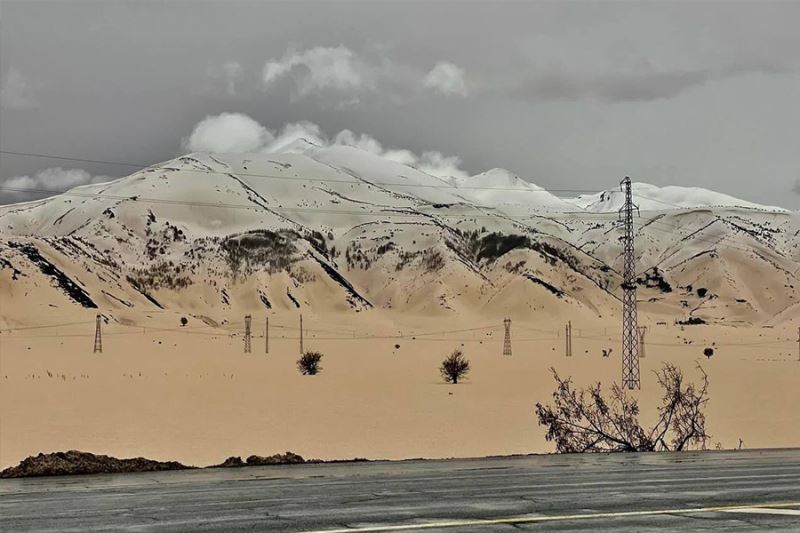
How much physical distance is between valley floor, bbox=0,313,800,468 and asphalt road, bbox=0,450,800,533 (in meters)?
7.84

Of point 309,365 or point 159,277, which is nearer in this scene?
point 309,365

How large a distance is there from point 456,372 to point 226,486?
1527 inches

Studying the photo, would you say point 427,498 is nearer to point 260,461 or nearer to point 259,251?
point 260,461

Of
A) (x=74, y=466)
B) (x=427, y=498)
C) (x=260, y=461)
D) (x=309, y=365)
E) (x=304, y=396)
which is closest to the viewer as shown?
(x=427, y=498)

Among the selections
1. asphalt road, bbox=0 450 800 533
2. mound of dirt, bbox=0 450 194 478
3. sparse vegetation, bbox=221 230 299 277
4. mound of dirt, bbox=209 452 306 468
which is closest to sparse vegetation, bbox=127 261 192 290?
sparse vegetation, bbox=221 230 299 277

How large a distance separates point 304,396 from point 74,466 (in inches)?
1001

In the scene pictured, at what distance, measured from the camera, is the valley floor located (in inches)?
1098

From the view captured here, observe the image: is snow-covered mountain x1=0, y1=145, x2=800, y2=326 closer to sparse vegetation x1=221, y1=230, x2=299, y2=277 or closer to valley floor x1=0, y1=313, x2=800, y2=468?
sparse vegetation x1=221, y1=230, x2=299, y2=277

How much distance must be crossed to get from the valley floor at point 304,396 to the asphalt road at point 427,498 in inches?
309

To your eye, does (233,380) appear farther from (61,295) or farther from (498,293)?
(498,293)

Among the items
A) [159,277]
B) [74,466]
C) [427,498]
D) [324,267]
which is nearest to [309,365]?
[74,466]

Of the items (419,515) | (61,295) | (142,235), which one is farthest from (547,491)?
(142,235)

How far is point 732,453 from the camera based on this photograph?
21.5 metres

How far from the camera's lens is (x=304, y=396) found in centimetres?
4316
